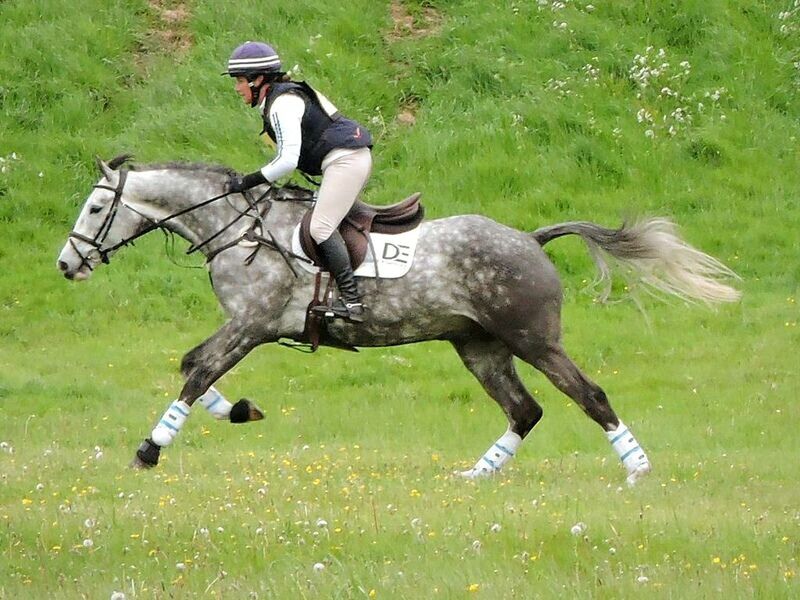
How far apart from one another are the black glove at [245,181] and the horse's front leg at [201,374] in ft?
3.53

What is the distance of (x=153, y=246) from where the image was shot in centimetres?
2278

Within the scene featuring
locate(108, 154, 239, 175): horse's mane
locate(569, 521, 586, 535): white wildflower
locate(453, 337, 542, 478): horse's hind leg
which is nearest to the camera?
locate(569, 521, 586, 535): white wildflower

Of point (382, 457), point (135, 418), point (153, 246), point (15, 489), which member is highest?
point (15, 489)

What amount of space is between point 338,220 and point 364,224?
1.01 ft

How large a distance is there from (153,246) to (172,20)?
261 inches

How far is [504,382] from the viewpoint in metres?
12.3

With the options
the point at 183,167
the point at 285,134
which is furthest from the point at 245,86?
the point at 183,167

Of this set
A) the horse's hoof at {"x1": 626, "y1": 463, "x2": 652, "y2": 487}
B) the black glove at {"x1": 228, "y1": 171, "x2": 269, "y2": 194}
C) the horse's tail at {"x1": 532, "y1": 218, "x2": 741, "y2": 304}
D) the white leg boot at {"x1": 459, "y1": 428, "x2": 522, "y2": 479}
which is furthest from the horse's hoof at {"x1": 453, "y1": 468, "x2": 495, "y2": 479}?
the black glove at {"x1": 228, "y1": 171, "x2": 269, "y2": 194}

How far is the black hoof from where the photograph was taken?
11.5 meters

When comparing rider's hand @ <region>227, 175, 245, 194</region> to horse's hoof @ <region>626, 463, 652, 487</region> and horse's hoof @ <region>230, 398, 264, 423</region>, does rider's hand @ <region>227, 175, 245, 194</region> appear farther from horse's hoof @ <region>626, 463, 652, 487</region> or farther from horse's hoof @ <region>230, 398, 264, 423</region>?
horse's hoof @ <region>626, 463, 652, 487</region>

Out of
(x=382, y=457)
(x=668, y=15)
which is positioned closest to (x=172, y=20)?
(x=668, y=15)

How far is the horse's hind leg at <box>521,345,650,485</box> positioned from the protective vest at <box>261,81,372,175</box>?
225 cm

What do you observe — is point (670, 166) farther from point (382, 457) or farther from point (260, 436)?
point (382, 457)

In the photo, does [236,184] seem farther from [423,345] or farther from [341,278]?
[423,345]
